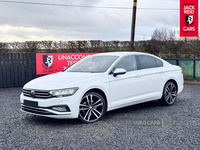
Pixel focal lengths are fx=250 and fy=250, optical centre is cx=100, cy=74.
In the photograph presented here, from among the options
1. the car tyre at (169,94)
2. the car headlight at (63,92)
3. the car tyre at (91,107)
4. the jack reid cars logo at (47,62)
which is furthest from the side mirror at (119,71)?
the jack reid cars logo at (47,62)

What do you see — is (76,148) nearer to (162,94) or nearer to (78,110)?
(78,110)

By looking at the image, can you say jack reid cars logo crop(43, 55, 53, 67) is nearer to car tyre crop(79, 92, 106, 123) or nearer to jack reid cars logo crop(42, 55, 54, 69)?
jack reid cars logo crop(42, 55, 54, 69)

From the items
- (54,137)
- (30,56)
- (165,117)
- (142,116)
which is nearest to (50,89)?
(54,137)

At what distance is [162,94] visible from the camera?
730 centimetres

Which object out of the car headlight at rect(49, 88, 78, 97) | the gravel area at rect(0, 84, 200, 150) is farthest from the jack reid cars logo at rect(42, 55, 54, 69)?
the car headlight at rect(49, 88, 78, 97)

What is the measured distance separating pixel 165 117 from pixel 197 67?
838 cm

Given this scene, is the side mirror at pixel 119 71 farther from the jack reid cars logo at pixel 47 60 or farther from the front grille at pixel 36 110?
the jack reid cars logo at pixel 47 60

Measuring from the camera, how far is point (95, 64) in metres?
6.50

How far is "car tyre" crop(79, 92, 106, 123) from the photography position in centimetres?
545

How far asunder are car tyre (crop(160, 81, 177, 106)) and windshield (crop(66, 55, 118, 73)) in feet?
6.53

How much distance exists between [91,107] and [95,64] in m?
1.39

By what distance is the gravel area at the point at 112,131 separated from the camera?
4.27 meters

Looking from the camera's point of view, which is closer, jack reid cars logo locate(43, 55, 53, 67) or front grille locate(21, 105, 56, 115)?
front grille locate(21, 105, 56, 115)

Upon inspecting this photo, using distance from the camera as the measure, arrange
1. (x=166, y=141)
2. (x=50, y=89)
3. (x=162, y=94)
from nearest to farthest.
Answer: (x=166, y=141) → (x=50, y=89) → (x=162, y=94)
